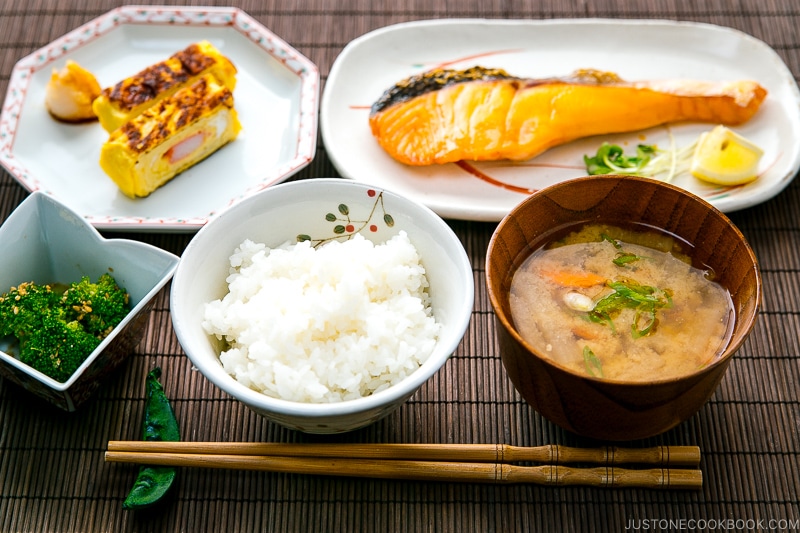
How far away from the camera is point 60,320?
1942 millimetres

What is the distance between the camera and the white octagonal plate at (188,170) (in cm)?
247

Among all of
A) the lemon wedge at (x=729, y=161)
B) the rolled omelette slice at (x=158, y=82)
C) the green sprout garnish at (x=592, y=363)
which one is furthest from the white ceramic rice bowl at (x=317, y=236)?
the lemon wedge at (x=729, y=161)

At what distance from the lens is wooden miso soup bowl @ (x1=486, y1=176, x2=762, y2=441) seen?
1620 mm

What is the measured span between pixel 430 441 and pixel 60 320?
39.3 inches

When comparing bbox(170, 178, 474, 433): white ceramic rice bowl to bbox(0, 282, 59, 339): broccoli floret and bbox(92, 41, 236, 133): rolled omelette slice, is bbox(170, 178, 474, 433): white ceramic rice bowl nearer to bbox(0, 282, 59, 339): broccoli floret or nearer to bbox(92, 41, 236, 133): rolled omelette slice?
bbox(0, 282, 59, 339): broccoli floret

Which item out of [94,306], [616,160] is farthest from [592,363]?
[94,306]

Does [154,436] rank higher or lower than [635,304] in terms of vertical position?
lower

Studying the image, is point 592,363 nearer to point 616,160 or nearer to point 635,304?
point 635,304

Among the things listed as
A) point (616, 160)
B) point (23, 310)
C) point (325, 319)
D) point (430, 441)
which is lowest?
point (430, 441)

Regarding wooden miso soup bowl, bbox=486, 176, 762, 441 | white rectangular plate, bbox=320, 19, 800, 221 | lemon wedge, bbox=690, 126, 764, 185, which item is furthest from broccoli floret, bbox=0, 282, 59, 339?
lemon wedge, bbox=690, 126, 764, 185

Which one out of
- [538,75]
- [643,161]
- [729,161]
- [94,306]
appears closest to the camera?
[94,306]

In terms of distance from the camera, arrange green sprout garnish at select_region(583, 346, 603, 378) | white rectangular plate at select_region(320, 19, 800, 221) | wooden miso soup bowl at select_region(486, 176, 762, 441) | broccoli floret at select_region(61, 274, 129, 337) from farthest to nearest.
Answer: white rectangular plate at select_region(320, 19, 800, 221) → broccoli floret at select_region(61, 274, 129, 337) → green sprout garnish at select_region(583, 346, 603, 378) → wooden miso soup bowl at select_region(486, 176, 762, 441)

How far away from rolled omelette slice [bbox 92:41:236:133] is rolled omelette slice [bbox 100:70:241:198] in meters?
0.05

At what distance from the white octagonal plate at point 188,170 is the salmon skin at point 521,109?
12.5 inches
